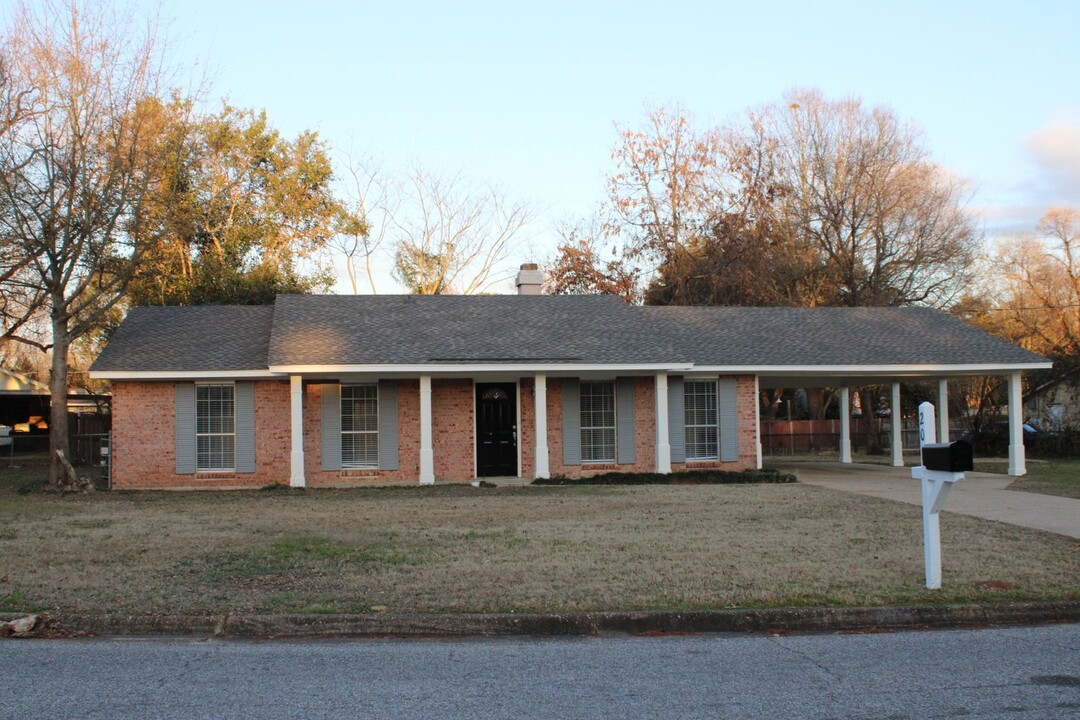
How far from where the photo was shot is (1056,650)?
7594mm

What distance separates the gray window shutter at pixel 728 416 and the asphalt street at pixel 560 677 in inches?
607

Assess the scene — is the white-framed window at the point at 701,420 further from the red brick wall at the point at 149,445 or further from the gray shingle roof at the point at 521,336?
the red brick wall at the point at 149,445

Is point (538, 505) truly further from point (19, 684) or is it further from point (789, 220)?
point (789, 220)

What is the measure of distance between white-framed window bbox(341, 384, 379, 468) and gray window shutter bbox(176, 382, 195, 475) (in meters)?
3.16

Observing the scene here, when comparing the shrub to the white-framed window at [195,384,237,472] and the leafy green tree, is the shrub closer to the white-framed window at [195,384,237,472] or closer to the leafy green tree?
the white-framed window at [195,384,237,472]

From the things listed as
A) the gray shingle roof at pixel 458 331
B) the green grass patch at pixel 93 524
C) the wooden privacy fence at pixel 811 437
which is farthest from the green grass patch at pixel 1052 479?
the green grass patch at pixel 93 524

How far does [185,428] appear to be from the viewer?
21.7 m

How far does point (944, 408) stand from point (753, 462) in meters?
6.84

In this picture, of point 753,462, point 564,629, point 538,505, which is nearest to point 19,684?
point 564,629

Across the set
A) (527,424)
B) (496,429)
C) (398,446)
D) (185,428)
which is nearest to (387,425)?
(398,446)

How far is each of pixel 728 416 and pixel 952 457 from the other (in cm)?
1498

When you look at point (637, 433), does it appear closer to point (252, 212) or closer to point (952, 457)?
point (952, 457)

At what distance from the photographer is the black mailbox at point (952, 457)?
29.3ft

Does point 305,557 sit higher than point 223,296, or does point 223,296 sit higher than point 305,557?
point 223,296
